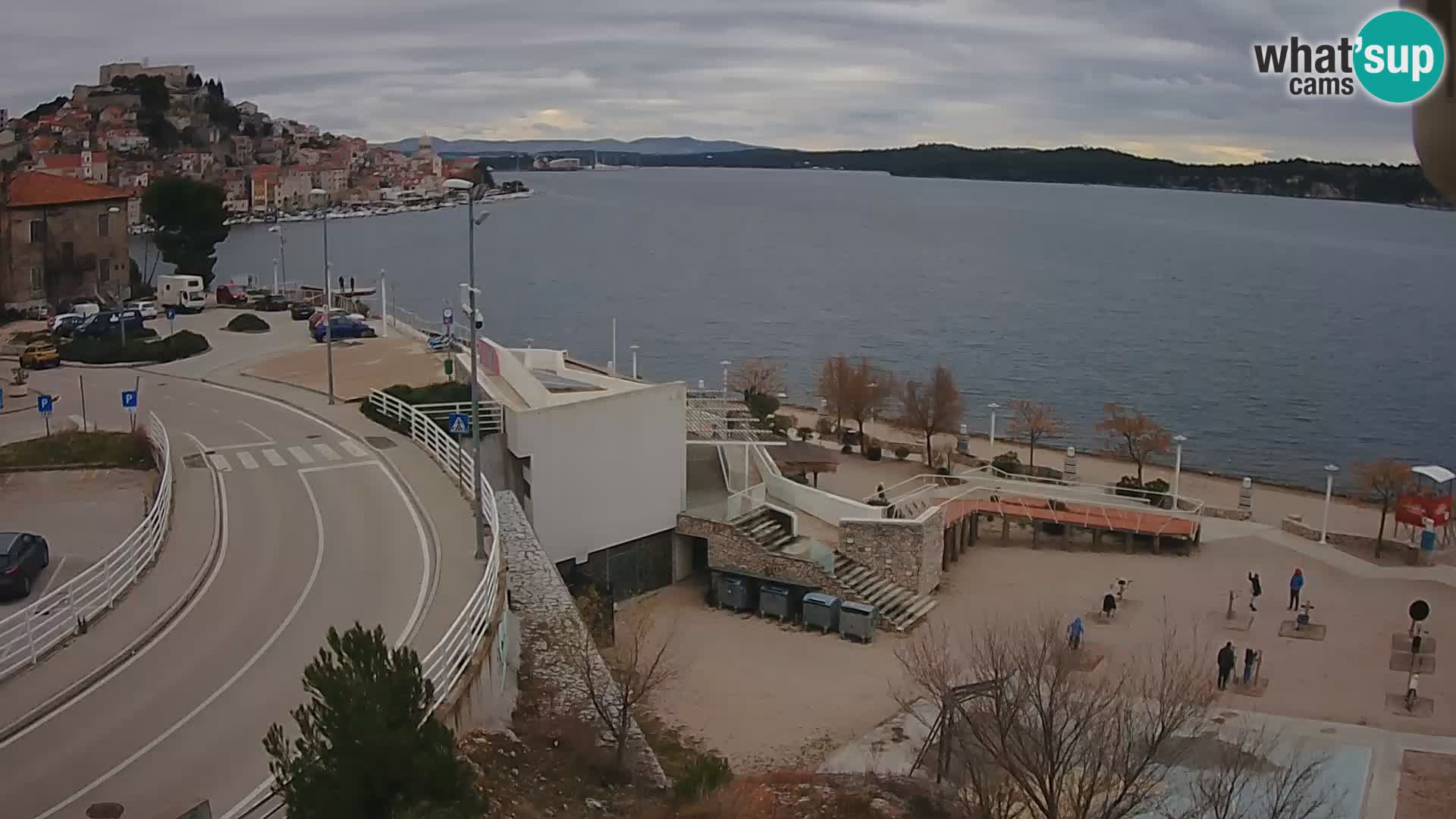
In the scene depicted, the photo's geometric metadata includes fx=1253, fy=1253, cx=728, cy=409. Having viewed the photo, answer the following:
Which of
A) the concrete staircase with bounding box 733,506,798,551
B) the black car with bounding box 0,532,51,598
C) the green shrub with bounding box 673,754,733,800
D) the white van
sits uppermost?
the white van

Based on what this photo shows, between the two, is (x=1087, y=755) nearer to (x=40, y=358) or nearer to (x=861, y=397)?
(x=861, y=397)

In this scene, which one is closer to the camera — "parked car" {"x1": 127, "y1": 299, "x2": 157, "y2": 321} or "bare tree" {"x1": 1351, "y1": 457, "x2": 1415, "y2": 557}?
"bare tree" {"x1": 1351, "y1": 457, "x2": 1415, "y2": 557}

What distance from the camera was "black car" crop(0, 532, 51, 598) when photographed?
55.9 ft

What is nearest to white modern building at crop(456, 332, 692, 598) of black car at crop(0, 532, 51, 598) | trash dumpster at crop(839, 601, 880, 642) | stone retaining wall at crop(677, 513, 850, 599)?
stone retaining wall at crop(677, 513, 850, 599)

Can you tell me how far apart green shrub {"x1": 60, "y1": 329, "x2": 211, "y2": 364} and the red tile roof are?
1403cm

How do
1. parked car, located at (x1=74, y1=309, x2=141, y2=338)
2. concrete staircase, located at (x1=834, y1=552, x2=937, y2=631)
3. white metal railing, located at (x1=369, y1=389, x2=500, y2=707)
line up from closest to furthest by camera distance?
white metal railing, located at (x1=369, y1=389, x2=500, y2=707), concrete staircase, located at (x1=834, y1=552, x2=937, y2=631), parked car, located at (x1=74, y1=309, x2=141, y2=338)

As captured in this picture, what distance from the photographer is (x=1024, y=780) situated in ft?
40.4

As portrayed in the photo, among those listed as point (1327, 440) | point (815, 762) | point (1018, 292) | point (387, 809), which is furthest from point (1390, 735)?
point (1018, 292)

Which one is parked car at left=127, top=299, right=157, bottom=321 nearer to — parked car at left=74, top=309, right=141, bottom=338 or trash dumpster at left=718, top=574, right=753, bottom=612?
parked car at left=74, top=309, right=141, bottom=338

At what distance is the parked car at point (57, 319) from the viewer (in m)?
43.2

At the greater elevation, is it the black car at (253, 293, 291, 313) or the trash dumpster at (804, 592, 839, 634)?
the black car at (253, 293, 291, 313)

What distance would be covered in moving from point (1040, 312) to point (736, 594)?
258 ft

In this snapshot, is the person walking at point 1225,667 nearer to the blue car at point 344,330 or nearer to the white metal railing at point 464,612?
the white metal railing at point 464,612

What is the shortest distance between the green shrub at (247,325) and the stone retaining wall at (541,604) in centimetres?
2542
